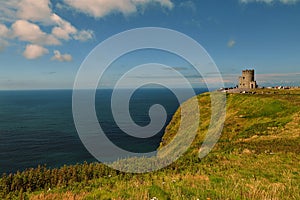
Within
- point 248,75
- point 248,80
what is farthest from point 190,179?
point 248,80

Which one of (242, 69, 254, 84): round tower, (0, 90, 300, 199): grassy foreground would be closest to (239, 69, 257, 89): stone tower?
(242, 69, 254, 84): round tower

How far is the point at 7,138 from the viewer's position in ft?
276

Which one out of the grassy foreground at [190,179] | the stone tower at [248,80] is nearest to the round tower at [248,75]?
the stone tower at [248,80]

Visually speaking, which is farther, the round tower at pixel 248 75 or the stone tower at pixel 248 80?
the stone tower at pixel 248 80

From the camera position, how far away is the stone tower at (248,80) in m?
101

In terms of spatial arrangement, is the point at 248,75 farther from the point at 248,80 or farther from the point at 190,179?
the point at 190,179

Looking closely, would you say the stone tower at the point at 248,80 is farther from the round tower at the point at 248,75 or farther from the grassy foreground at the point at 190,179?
the grassy foreground at the point at 190,179

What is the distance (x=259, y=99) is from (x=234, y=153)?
41763 mm

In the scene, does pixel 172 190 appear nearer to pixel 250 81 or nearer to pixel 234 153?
pixel 234 153

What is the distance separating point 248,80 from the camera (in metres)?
102

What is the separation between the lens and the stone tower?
101019 millimetres

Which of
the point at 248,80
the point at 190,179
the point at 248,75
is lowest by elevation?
the point at 190,179

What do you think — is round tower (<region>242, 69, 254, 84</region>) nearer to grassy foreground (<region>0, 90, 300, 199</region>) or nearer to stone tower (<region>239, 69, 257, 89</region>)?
stone tower (<region>239, 69, 257, 89</region>)

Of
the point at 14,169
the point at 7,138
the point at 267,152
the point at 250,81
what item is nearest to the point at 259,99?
the point at 267,152
